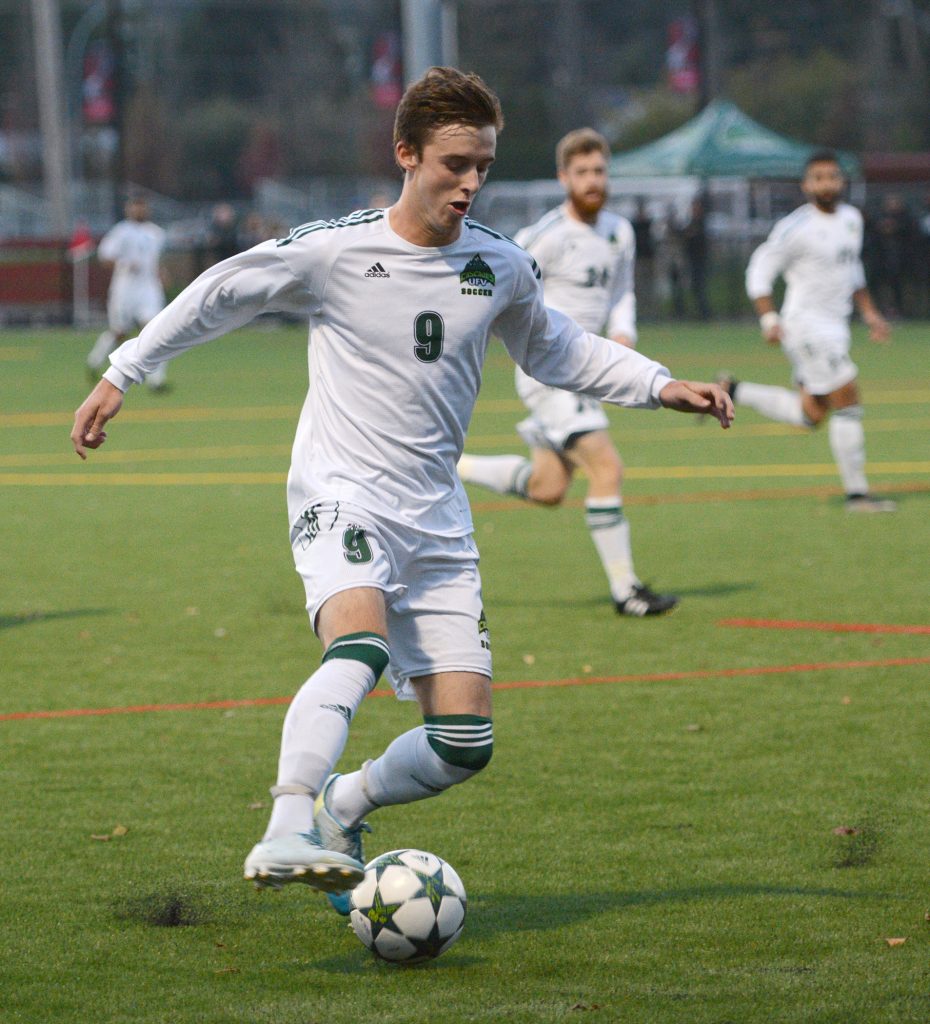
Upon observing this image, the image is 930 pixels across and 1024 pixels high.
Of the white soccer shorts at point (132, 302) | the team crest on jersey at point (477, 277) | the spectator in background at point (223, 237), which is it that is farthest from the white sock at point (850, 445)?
the spectator in background at point (223, 237)

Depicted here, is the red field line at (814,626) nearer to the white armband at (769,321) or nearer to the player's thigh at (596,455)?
the player's thigh at (596,455)

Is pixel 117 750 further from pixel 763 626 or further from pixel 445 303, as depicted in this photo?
pixel 763 626

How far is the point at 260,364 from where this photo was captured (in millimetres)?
30031

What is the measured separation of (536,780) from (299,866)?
282cm

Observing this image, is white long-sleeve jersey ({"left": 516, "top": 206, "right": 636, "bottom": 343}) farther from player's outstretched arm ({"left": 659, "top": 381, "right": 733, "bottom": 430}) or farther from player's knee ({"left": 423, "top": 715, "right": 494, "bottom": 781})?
player's knee ({"left": 423, "top": 715, "right": 494, "bottom": 781})

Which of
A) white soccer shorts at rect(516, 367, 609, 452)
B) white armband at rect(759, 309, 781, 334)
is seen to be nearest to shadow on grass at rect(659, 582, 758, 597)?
white soccer shorts at rect(516, 367, 609, 452)

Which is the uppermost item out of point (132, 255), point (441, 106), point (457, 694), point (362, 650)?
point (441, 106)

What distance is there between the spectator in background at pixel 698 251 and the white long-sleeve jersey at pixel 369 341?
32966 millimetres

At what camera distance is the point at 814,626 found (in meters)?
9.72

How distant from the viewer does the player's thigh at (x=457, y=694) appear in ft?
16.6

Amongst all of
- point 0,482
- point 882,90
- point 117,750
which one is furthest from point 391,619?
point 882,90

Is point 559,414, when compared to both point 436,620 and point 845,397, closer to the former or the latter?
point 845,397

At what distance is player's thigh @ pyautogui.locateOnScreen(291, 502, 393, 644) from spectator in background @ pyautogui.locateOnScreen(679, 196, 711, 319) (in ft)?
109

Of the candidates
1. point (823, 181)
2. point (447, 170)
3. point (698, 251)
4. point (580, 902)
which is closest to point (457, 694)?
point (580, 902)
